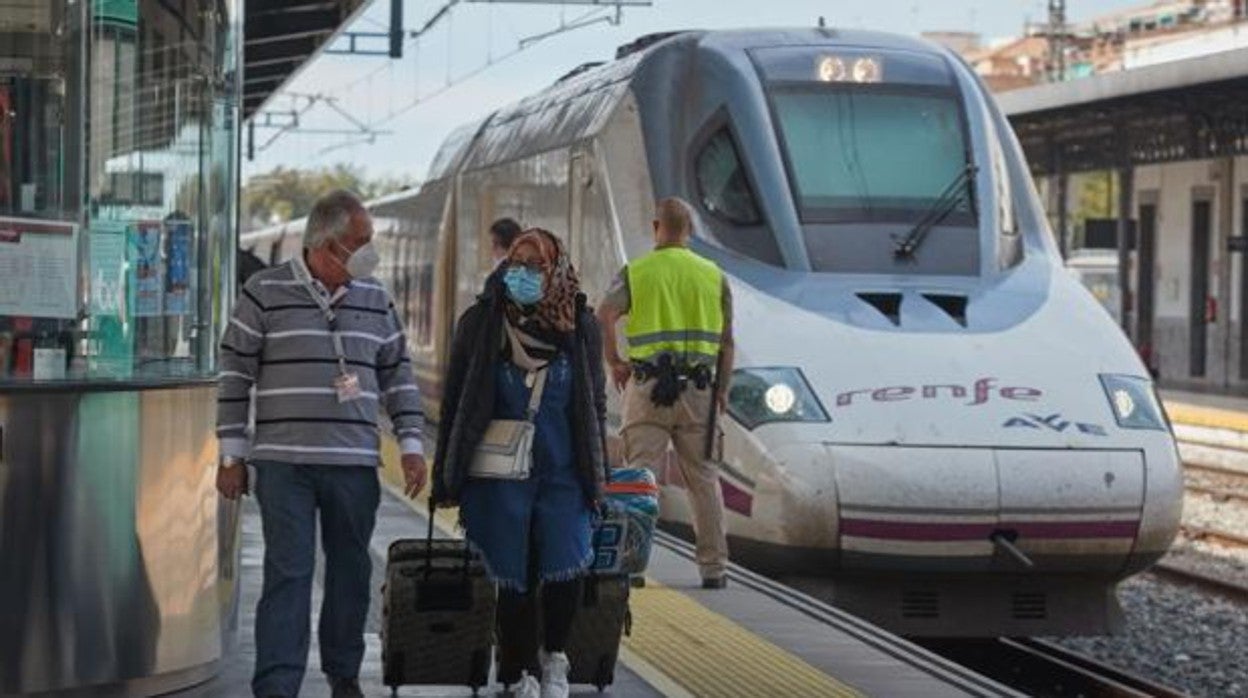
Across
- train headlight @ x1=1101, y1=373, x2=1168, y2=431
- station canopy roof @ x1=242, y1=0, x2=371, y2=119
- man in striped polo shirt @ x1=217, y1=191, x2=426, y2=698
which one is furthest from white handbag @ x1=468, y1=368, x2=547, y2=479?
station canopy roof @ x1=242, y1=0, x2=371, y2=119

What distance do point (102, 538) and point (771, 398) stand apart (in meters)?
4.89

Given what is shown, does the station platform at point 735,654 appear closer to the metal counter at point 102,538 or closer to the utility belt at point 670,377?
the metal counter at point 102,538

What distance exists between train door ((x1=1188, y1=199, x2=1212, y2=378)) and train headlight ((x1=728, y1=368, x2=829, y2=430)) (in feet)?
105

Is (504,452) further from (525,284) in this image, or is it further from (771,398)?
(771,398)

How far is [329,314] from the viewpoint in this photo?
793 cm

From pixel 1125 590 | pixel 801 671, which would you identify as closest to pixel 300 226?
pixel 1125 590

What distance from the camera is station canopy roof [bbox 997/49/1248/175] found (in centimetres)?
3256

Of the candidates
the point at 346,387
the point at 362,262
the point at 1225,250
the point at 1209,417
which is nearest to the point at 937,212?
the point at 362,262

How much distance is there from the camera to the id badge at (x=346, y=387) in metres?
7.84

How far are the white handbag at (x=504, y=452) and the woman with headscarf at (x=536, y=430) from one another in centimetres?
3

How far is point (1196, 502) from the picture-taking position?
78.3 feet

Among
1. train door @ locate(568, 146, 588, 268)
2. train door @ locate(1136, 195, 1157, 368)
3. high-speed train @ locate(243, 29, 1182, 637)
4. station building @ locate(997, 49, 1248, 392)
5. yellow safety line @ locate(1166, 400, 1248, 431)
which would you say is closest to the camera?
high-speed train @ locate(243, 29, 1182, 637)

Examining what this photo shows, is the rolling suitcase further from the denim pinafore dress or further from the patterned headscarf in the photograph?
the patterned headscarf

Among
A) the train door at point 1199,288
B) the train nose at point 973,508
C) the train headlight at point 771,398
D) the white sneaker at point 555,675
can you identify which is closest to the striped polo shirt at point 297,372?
the white sneaker at point 555,675
